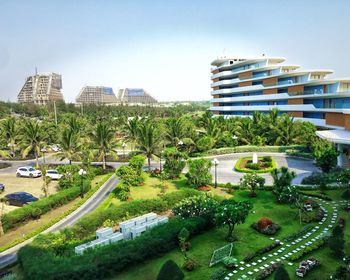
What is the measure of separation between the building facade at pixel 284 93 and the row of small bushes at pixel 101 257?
21.8 m

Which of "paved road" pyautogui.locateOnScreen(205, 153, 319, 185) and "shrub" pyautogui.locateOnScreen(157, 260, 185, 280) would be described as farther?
"paved road" pyautogui.locateOnScreen(205, 153, 319, 185)

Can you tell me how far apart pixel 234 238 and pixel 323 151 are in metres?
16.0

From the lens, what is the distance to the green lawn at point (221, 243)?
14.1 m

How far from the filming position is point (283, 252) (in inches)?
606

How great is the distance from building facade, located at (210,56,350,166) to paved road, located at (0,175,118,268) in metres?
22.7

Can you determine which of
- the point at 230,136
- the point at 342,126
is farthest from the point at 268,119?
the point at 342,126

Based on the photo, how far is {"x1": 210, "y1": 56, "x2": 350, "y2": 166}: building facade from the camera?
4041 centimetres

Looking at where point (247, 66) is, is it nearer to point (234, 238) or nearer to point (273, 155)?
point (273, 155)

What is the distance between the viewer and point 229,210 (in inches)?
642

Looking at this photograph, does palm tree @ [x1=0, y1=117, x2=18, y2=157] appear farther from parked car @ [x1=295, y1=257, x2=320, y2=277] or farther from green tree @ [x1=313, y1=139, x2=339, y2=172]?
parked car @ [x1=295, y1=257, x2=320, y2=277]

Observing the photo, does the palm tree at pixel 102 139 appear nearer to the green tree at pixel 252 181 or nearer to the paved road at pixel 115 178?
the paved road at pixel 115 178

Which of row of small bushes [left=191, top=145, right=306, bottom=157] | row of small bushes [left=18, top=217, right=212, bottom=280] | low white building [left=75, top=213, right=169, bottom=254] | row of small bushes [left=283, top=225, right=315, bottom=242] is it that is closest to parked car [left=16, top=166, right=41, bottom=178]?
row of small bushes [left=191, top=145, right=306, bottom=157]

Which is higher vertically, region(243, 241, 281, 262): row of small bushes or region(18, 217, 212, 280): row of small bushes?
region(18, 217, 212, 280): row of small bushes

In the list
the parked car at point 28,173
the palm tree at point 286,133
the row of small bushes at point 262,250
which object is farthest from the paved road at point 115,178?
the row of small bushes at point 262,250
